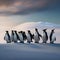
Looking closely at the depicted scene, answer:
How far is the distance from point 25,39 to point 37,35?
39 cm

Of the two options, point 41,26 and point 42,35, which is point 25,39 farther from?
point 41,26

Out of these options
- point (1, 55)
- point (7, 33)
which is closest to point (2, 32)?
point (7, 33)

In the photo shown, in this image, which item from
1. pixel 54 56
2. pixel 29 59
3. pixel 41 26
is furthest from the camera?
pixel 41 26

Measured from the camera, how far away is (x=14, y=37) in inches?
339

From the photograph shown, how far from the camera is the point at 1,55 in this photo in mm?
4840

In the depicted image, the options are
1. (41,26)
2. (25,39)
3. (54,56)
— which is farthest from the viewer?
(41,26)

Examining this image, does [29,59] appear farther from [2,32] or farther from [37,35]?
[2,32]

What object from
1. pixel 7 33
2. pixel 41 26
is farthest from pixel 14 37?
pixel 41 26

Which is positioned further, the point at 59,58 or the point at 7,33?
the point at 7,33

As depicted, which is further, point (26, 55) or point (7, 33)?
point (7, 33)

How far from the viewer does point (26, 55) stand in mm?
4844

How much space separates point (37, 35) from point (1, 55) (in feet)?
11.9

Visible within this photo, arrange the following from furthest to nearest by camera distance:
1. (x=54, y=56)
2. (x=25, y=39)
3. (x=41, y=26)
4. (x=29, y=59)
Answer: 1. (x=41, y=26)
2. (x=25, y=39)
3. (x=54, y=56)
4. (x=29, y=59)

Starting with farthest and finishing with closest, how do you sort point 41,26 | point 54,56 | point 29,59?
point 41,26
point 54,56
point 29,59
